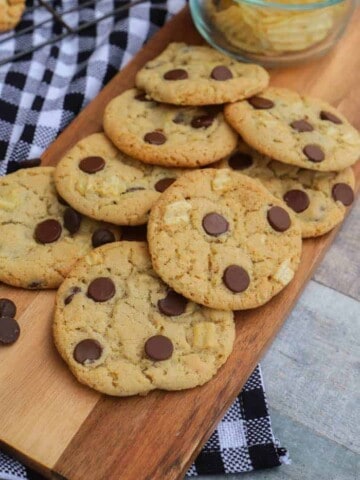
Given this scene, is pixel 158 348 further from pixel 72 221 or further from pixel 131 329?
pixel 72 221

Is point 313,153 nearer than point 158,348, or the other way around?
point 158,348

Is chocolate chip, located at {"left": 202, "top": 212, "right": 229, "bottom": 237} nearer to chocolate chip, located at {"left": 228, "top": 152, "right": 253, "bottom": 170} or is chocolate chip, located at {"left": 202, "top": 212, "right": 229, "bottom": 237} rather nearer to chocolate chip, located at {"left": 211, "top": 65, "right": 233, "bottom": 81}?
chocolate chip, located at {"left": 228, "top": 152, "right": 253, "bottom": 170}

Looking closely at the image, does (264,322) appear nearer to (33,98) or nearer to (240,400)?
(240,400)

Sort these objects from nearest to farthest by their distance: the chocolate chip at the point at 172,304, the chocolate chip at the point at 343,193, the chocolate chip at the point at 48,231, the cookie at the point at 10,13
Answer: the chocolate chip at the point at 172,304
the chocolate chip at the point at 48,231
the chocolate chip at the point at 343,193
the cookie at the point at 10,13

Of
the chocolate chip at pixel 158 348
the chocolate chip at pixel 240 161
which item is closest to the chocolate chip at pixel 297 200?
the chocolate chip at pixel 240 161

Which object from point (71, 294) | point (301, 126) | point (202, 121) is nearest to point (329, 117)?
point (301, 126)

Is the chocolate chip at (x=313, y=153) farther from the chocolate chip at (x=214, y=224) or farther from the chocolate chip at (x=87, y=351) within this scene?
the chocolate chip at (x=87, y=351)
